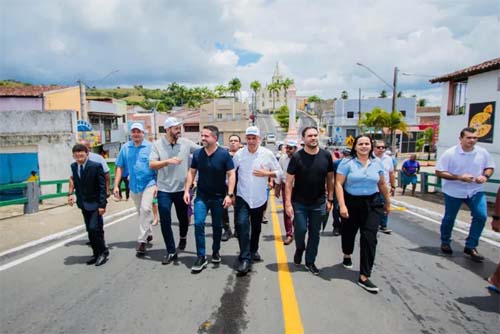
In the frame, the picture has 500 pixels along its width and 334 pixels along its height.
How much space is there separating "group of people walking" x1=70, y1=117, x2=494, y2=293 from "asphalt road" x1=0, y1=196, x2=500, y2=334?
25 centimetres

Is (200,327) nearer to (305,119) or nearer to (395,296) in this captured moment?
(395,296)

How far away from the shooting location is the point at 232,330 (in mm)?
3189

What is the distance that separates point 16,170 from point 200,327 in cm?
1640

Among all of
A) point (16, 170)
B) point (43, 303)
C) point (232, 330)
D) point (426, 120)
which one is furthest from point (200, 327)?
point (426, 120)

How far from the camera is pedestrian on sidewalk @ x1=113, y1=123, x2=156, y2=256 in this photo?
5367 mm

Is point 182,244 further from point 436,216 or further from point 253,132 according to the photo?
point 436,216

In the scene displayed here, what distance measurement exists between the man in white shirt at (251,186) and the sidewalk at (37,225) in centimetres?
400

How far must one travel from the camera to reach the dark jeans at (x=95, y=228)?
5.00 m

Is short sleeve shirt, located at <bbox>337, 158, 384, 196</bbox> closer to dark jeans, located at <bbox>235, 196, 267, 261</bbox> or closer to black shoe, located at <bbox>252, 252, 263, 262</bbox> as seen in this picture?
dark jeans, located at <bbox>235, 196, 267, 261</bbox>

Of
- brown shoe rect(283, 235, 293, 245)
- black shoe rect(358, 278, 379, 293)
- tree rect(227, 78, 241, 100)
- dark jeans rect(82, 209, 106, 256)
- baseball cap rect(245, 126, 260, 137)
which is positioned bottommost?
brown shoe rect(283, 235, 293, 245)

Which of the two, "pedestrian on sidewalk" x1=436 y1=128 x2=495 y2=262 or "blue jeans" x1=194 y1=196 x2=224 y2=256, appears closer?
"blue jeans" x1=194 y1=196 x2=224 y2=256

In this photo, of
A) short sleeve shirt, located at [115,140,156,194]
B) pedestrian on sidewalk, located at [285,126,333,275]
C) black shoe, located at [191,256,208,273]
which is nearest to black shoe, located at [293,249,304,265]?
pedestrian on sidewalk, located at [285,126,333,275]

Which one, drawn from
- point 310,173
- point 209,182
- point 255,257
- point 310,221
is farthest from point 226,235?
point 310,173

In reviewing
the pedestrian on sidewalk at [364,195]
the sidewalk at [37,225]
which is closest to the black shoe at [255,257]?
the pedestrian on sidewalk at [364,195]
